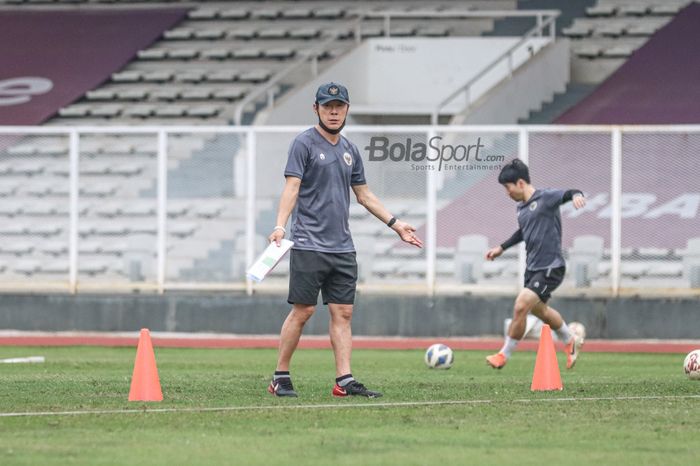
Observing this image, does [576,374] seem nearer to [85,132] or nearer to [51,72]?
[85,132]

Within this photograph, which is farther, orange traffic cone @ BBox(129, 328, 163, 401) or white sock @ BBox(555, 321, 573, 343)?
white sock @ BBox(555, 321, 573, 343)

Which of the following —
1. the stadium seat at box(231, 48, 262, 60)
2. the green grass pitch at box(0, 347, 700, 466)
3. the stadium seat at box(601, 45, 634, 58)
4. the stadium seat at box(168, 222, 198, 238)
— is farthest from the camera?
the stadium seat at box(231, 48, 262, 60)

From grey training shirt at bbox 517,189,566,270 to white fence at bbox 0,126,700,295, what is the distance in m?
5.38

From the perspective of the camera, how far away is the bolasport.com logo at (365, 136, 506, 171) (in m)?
21.1

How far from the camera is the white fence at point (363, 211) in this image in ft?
68.0

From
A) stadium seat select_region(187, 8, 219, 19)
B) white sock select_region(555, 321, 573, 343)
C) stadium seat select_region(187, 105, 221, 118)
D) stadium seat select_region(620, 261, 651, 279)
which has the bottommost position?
white sock select_region(555, 321, 573, 343)

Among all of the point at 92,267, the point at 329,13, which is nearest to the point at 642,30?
the point at 329,13

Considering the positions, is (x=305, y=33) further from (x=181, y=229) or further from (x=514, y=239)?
(x=514, y=239)

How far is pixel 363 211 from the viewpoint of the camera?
70.7 feet

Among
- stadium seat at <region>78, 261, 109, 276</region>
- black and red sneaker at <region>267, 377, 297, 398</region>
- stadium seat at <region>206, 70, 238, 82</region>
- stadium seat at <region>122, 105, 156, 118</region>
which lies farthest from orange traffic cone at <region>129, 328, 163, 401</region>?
stadium seat at <region>206, 70, 238, 82</region>

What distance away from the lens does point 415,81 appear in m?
30.3

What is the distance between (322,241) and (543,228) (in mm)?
4561

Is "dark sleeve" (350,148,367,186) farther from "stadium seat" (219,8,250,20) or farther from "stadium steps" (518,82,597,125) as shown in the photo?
"stadium seat" (219,8,250,20)

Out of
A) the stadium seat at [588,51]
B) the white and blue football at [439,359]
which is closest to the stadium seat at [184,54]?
the stadium seat at [588,51]
